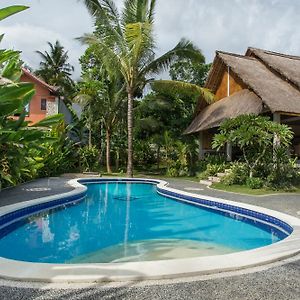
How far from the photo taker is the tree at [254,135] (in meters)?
11.6

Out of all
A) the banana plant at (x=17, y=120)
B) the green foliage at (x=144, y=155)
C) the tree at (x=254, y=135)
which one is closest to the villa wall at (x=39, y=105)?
the green foliage at (x=144, y=155)

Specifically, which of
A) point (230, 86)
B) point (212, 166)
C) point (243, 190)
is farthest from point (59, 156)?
point (243, 190)

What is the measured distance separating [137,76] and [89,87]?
14.3 ft

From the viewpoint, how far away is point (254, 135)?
11.8 meters

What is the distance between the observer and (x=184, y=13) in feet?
35.7

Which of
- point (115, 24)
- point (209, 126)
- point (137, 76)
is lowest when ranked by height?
point (209, 126)

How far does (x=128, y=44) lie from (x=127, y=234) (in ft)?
34.5

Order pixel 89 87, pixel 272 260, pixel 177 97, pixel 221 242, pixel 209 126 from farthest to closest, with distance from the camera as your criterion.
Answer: pixel 177 97 → pixel 89 87 → pixel 209 126 → pixel 221 242 → pixel 272 260

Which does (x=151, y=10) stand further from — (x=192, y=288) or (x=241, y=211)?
(x=192, y=288)

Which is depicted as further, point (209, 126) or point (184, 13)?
point (209, 126)

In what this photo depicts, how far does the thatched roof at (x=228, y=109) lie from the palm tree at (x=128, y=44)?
96.0 inches

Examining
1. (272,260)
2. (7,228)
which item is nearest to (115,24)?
(7,228)

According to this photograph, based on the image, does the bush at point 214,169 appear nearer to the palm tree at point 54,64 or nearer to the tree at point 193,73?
the tree at point 193,73

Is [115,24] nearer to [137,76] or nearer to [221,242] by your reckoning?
[137,76]
